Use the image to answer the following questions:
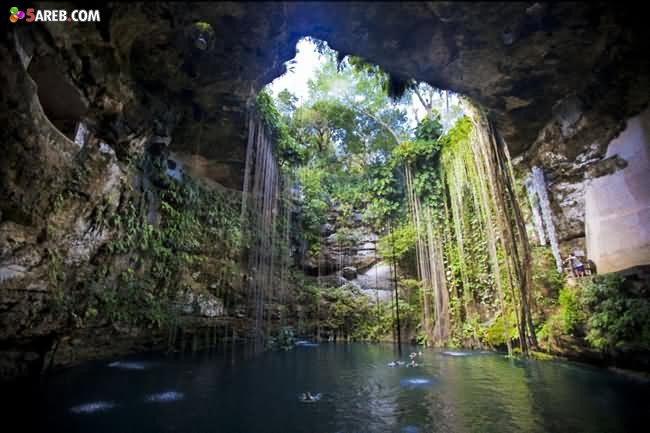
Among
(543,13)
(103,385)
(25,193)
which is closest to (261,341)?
(103,385)

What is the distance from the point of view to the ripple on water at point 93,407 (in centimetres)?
443

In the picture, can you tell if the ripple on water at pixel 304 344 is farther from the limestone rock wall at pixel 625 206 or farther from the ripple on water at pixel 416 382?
the limestone rock wall at pixel 625 206

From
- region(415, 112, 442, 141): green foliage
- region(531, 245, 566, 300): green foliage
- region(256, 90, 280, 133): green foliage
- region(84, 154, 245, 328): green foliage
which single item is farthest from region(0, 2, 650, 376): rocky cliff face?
region(415, 112, 442, 141): green foliage

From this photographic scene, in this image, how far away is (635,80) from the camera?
5938 mm

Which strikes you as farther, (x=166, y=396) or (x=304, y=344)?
(x=304, y=344)

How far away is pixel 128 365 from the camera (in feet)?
24.4

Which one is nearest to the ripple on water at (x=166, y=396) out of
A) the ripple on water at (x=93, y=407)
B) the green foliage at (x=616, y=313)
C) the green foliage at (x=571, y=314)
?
the ripple on water at (x=93, y=407)

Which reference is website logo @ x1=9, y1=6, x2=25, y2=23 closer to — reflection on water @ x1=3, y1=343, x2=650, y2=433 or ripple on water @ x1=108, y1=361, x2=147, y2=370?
reflection on water @ x1=3, y1=343, x2=650, y2=433

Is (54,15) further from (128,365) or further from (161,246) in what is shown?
(128,365)

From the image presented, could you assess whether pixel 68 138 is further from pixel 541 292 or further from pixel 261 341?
pixel 541 292

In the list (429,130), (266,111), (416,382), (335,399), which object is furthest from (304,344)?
(429,130)

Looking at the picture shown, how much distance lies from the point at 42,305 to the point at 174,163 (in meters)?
5.38

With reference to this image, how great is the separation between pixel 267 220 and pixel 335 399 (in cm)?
647

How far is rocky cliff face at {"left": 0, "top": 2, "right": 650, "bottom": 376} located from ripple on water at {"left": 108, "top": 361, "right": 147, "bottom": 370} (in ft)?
2.25
